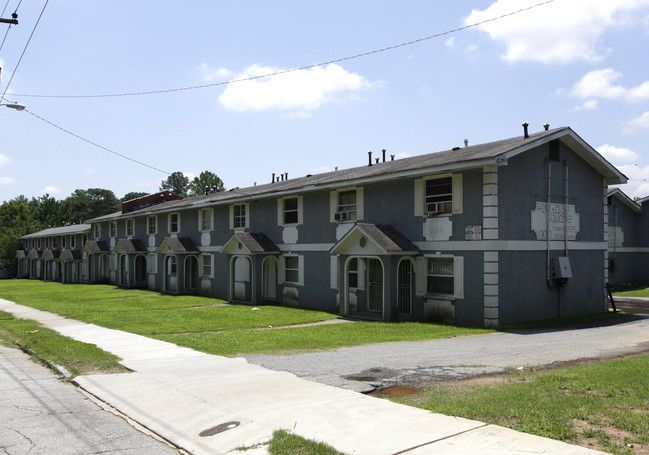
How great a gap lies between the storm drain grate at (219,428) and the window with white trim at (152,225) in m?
33.1

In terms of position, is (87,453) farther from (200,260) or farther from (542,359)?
(200,260)

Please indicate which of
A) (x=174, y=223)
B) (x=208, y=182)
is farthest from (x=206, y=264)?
(x=208, y=182)

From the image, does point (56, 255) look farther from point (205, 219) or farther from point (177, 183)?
point (177, 183)

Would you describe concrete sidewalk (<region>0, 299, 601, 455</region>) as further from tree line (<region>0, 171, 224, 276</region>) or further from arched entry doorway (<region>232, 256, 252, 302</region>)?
tree line (<region>0, 171, 224, 276</region>)

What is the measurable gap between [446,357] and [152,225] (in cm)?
3163

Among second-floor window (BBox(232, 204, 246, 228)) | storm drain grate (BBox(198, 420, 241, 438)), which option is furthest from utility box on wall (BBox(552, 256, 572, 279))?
second-floor window (BBox(232, 204, 246, 228))

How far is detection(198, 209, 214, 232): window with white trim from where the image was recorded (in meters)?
32.1

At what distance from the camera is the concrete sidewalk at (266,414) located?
5.90 meters

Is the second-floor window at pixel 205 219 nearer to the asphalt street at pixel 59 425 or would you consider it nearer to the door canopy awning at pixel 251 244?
the door canopy awning at pixel 251 244

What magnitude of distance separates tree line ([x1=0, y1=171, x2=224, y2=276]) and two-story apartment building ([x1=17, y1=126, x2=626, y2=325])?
50.6 metres

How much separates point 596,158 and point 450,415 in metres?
16.3

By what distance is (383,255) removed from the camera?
727 inches

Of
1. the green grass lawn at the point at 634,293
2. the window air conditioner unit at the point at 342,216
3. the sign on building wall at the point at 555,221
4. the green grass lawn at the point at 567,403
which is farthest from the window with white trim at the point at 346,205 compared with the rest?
the green grass lawn at the point at 634,293

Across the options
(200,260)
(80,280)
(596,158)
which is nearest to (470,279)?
(596,158)
